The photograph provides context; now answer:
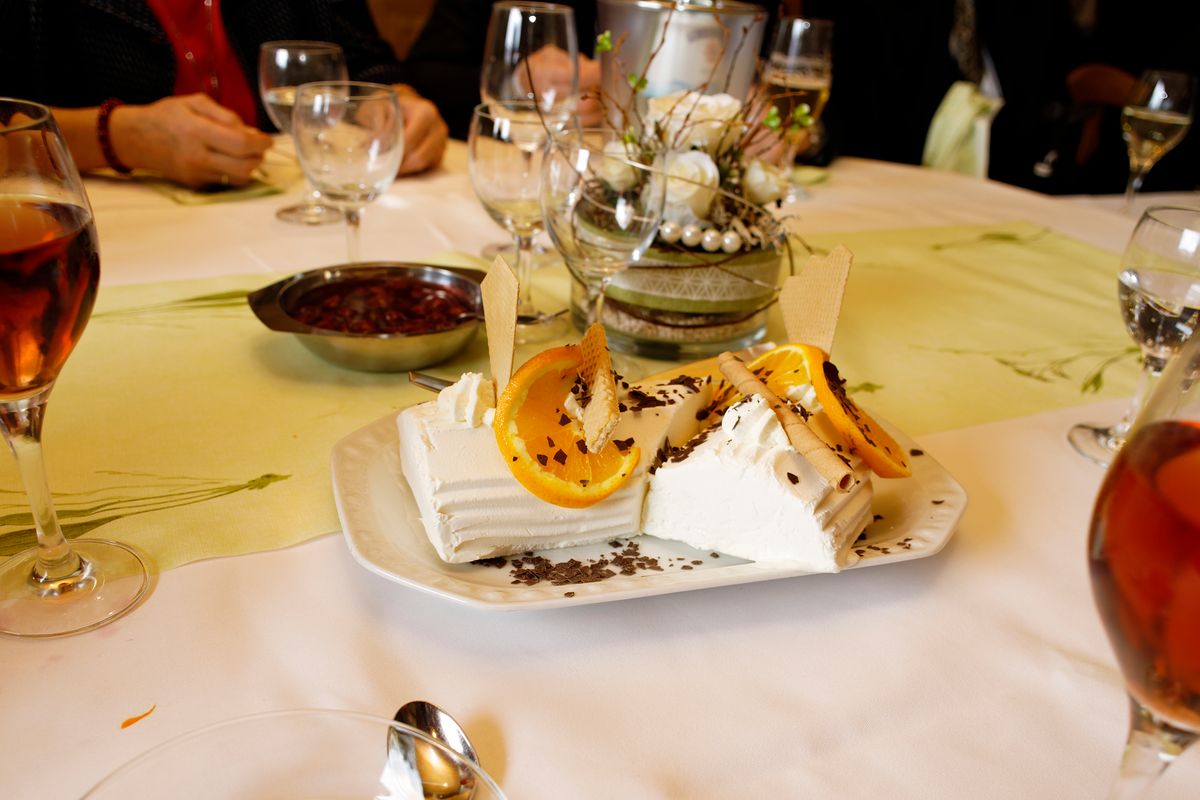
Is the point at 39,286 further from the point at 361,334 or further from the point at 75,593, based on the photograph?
the point at 361,334

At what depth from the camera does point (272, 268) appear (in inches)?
46.2

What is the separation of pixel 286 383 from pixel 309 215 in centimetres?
59

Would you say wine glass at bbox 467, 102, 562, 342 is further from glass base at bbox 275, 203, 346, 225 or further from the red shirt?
the red shirt

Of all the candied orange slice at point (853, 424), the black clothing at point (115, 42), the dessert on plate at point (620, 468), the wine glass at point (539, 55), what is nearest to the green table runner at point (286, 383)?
the dessert on plate at point (620, 468)

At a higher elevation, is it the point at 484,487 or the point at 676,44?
the point at 676,44

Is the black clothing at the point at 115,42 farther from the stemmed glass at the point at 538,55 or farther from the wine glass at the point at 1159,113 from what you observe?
the wine glass at the point at 1159,113

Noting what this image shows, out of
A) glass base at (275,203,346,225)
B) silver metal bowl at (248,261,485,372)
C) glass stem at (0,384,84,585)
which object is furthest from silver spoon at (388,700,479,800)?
glass base at (275,203,346,225)

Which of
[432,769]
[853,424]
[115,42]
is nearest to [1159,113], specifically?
[853,424]

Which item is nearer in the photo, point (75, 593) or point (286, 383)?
point (75, 593)

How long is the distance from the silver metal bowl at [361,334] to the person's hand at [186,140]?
579mm

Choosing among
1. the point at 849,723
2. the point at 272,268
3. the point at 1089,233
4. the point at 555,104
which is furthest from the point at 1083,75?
the point at 849,723

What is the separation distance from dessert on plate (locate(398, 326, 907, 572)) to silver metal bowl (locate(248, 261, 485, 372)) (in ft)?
0.68

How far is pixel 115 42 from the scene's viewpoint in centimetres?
177

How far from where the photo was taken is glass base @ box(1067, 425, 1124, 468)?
898 millimetres
